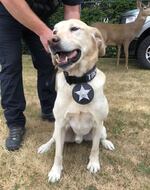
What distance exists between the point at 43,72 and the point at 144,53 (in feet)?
13.3

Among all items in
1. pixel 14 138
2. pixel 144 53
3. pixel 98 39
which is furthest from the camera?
pixel 144 53

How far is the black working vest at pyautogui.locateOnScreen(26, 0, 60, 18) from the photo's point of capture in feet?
11.9

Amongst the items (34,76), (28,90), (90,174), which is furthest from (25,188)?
(34,76)

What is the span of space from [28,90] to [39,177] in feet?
8.64

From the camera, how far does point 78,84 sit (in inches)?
129

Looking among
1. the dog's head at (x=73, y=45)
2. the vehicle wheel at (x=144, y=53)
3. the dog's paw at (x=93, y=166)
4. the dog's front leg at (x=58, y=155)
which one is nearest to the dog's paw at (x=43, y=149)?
the dog's front leg at (x=58, y=155)

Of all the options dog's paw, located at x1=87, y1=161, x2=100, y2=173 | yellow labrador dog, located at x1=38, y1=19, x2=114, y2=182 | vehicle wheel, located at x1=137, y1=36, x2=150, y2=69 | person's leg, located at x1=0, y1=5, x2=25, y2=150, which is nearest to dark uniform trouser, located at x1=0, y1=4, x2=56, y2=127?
person's leg, located at x1=0, y1=5, x2=25, y2=150

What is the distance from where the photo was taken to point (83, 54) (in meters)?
3.13

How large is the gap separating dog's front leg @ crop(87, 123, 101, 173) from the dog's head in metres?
0.59

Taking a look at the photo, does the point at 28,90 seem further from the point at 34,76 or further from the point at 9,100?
the point at 9,100

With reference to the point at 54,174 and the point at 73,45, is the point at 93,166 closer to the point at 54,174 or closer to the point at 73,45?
the point at 54,174

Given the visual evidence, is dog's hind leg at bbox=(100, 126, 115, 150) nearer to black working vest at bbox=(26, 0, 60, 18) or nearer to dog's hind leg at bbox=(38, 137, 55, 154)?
dog's hind leg at bbox=(38, 137, 55, 154)

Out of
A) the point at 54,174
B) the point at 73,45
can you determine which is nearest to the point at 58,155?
the point at 54,174

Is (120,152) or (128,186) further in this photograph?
(120,152)
